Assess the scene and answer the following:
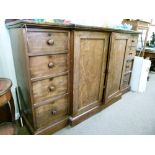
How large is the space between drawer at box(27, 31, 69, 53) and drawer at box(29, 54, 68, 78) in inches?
2.6

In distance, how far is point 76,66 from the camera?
4.33ft

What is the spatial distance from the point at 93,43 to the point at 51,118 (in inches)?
35.8

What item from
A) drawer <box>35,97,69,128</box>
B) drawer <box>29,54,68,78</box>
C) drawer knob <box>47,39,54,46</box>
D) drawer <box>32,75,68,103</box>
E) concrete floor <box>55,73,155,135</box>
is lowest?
concrete floor <box>55,73,155,135</box>

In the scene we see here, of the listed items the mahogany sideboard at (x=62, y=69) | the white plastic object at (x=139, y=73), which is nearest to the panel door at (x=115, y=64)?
the mahogany sideboard at (x=62, y=69)

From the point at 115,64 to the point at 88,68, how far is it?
0.53m

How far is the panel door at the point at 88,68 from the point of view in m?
1.30

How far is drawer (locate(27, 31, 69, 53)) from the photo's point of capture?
1.00 m

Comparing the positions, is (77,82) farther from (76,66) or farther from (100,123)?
(100,123)

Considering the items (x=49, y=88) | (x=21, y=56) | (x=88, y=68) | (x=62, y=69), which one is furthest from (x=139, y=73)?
(x=21, y=56)

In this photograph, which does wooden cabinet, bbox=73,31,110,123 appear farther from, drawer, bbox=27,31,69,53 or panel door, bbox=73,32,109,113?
drawer, bbox=27,31,69,53

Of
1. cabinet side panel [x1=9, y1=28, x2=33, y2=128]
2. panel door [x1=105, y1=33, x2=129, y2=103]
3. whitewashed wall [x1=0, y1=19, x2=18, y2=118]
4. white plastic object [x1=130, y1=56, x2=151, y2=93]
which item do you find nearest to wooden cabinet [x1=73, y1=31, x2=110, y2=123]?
panel door [x1=105, y1=33, x2=129, y2=103]
